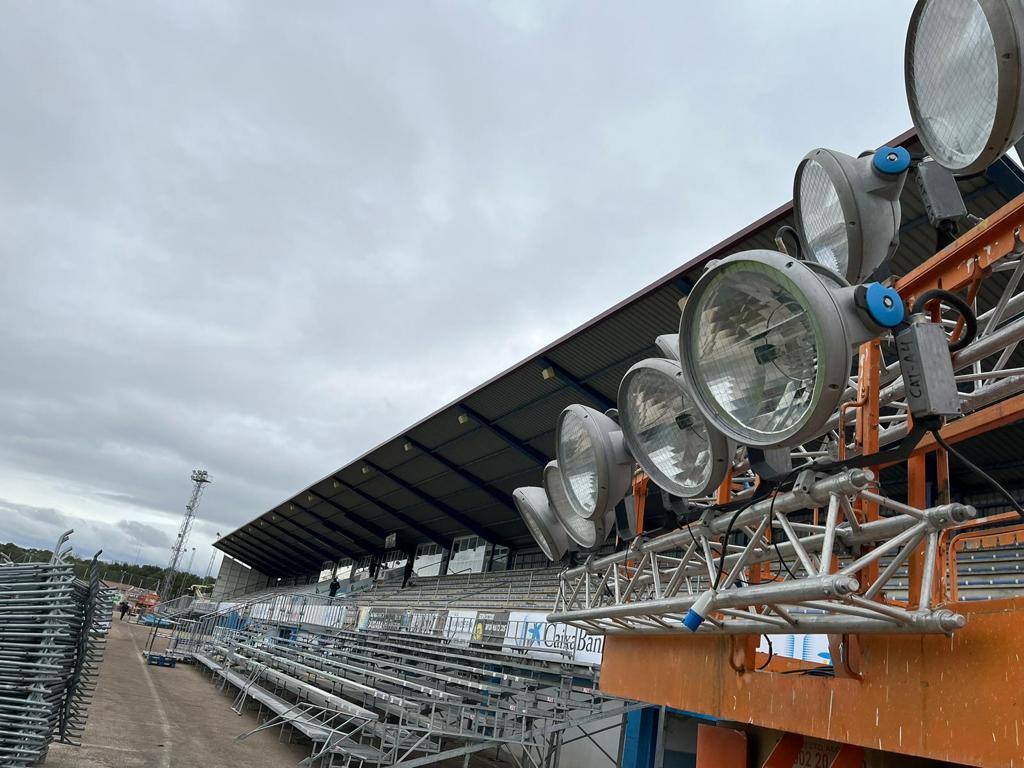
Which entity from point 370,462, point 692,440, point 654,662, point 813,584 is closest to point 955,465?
point 654,662

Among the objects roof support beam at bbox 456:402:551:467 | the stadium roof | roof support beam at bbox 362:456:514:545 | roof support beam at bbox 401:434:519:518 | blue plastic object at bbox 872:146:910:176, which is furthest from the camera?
roof support beam at bbox 362:456:514:545

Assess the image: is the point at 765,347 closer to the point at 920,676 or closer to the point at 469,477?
the point at 920,676

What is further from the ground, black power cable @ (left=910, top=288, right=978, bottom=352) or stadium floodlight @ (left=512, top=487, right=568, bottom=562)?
black power cable @ (left=910, top=288, right=978, bottom=352)

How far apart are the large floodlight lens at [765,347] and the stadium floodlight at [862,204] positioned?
3.89 feet

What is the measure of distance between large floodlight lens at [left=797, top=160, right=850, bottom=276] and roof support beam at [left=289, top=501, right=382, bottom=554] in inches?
1447

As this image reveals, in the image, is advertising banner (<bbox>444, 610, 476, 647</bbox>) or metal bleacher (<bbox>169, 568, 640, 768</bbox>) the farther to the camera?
advertising banner (<bbox>444, 610, 476, 647</bbox>)

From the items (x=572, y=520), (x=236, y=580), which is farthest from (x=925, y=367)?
(x=236, y=580)

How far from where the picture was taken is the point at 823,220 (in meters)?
3.96

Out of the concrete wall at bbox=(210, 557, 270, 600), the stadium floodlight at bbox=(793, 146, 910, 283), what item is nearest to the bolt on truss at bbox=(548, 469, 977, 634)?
the stadium floodlight at bbox=(793, 146, 910, 283)

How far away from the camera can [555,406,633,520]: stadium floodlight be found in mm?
4137

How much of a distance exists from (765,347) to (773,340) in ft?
0.14

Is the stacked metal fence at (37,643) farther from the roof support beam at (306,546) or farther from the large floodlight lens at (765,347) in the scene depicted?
the roof support beam at (306,546)

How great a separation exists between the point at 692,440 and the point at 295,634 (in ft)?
82.7

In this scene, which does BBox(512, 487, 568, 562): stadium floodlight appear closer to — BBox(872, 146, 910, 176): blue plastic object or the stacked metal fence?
BBox(872, 146, 910, 176): blue plastic object
